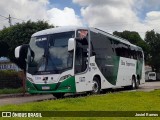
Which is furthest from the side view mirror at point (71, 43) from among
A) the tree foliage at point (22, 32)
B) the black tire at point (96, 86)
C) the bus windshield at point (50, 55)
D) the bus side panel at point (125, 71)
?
the tree foliage at point (22, 32)

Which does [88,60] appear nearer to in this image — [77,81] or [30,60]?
[77,81]

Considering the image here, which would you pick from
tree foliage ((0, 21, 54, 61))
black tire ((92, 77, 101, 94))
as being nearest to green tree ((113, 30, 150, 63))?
tree foliage ((0, 21, 54, 61))

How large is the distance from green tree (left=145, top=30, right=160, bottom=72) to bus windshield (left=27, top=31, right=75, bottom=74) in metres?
50.2

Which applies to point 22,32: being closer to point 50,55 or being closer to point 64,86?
point 50,55

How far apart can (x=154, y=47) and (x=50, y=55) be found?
5313cm

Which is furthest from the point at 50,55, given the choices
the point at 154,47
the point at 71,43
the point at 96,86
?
the point at 154,47

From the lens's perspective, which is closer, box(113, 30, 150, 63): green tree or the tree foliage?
the tree foliage

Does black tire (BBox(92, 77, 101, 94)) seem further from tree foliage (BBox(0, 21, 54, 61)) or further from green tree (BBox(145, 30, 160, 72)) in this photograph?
green tree (BBox(145, 30, 160, 72))

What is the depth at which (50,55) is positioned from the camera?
15945mm

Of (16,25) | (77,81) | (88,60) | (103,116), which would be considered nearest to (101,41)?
(88,60)

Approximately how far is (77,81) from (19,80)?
47.6 feet

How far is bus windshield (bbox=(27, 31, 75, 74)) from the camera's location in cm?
1572

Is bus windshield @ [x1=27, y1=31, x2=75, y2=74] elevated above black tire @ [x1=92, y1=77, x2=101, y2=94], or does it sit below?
above

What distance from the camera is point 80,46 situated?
53.9 ft
